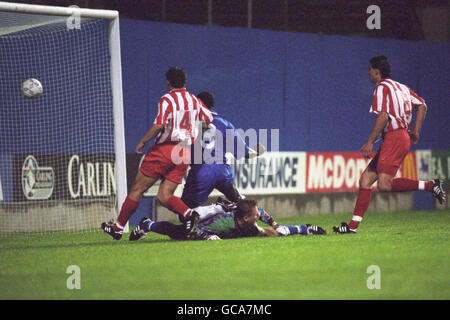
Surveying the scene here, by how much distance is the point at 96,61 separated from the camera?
1335 centimetres

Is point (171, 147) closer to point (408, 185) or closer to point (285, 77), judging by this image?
point (408, 185)

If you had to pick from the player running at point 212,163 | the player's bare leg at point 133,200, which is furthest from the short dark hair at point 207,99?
the player's bare leg at point 133,200

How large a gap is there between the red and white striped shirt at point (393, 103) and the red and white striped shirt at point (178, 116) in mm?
2121

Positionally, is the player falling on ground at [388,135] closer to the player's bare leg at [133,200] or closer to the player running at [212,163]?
the player running at [212,163]

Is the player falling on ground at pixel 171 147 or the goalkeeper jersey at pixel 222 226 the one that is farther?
the goalkeeper jersey at pixel 222 226

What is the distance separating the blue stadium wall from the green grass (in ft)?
12.9

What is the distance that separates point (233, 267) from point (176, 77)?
314 centimetres

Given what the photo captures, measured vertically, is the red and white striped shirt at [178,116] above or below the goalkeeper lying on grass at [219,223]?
above

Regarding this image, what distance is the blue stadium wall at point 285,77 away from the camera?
14.0 meters

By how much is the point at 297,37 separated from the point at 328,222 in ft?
13.0

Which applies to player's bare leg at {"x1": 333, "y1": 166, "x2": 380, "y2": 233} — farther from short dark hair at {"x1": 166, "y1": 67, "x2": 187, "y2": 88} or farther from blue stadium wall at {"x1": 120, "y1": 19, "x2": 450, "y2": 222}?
blue stadium wall at {"x1": 120, "y1": 19, "x2": 450, "y2": 222}

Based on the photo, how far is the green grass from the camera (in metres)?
6.19

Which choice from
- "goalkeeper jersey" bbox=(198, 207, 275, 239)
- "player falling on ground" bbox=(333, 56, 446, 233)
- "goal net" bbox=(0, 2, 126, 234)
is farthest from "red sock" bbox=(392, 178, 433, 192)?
"goal net" bbox=(0, 2, 126, 234)
